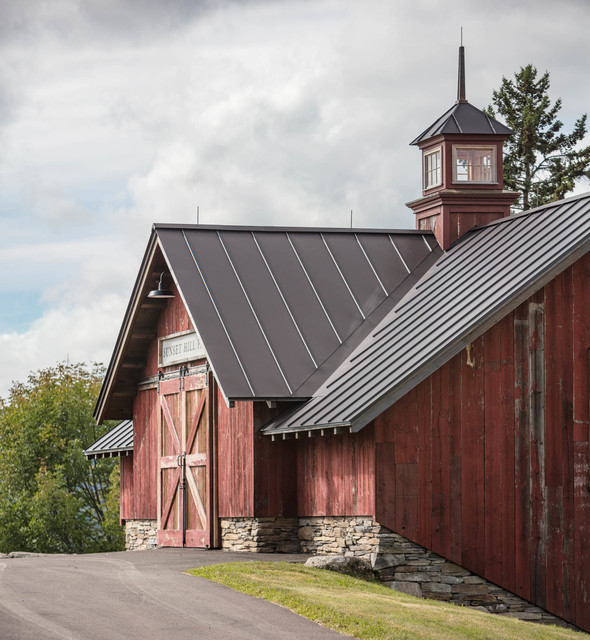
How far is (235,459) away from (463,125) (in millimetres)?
9005

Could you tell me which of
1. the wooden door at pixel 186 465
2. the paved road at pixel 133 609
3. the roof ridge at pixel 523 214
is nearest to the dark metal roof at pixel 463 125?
the roof ridge at pixel 523 214

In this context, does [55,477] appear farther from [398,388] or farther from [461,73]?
[398,388]

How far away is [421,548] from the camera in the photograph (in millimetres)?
17578

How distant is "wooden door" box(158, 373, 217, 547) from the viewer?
21438 mm

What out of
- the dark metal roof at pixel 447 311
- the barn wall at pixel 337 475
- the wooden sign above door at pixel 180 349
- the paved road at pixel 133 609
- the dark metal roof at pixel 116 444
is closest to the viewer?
the paved road at pixel 133 609

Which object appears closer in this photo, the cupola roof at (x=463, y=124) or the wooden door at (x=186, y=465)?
the wooden door at (x=186, y=465)

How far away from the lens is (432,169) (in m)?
25.1

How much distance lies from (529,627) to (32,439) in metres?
30.2

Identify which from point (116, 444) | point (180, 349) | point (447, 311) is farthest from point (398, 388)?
point (116, 444)

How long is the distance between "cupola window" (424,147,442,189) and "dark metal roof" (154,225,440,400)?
1.36 meters

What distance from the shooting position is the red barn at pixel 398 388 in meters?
17.7

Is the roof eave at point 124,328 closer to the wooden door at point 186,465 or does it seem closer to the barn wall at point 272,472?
the wooden door at point 186,465

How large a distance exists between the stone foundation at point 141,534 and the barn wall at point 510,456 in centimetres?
901

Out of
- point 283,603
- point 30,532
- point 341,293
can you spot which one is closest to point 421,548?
point 283,603
